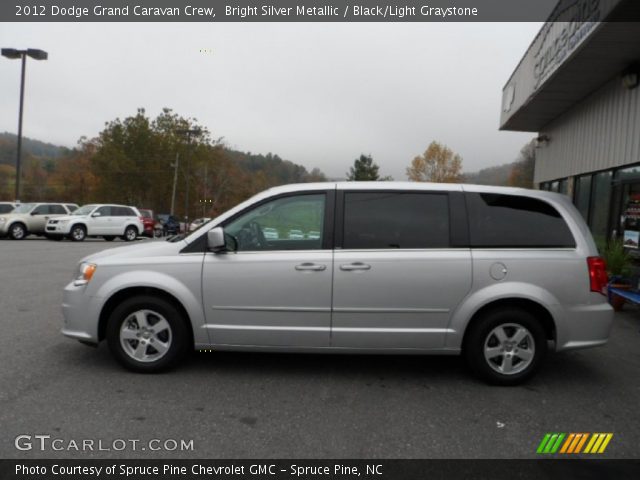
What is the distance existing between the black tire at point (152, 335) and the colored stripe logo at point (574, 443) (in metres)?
2.95

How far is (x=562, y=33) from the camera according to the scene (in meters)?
9.13

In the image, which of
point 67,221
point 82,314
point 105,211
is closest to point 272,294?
point 82,314

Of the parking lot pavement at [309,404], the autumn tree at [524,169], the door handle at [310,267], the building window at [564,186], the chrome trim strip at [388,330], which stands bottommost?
the parking lot pavement at [309,404]

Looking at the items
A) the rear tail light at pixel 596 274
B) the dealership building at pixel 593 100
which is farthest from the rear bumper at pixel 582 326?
the dealership building at pixel 593 100

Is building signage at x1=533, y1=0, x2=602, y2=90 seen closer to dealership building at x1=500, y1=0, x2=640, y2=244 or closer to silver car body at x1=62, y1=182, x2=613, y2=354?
dealership building at x1=500, y1=0, x2=640, y2=244

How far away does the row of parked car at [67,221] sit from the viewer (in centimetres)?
2114

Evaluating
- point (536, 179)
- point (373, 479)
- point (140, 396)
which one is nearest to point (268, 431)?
point (373, 479)

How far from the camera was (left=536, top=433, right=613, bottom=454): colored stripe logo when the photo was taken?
124 inches

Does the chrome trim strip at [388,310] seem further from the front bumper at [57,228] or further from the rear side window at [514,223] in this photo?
the front bumper at [57,228]

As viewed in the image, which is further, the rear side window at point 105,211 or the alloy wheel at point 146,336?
the rear side window at point 105,211

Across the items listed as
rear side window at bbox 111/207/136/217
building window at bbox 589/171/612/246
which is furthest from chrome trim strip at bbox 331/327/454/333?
rear side window at bbox 111/207/136/217

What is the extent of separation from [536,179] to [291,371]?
1551 centimetres

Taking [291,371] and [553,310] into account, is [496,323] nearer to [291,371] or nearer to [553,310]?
[553,310]

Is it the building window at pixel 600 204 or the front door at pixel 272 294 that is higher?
the building window at pixel 600 204
